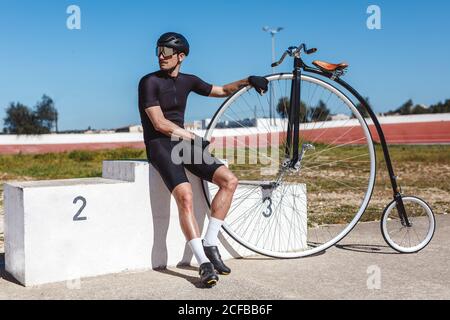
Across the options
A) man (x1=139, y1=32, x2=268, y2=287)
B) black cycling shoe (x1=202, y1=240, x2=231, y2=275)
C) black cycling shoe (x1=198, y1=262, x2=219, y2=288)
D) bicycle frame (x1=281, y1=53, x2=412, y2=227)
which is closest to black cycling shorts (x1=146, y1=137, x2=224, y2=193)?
man (x1=139, y1=32, x2=268, y2=287)

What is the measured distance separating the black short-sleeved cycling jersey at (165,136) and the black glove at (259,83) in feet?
1.72

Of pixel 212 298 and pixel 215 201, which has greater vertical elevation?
pixel 215 201

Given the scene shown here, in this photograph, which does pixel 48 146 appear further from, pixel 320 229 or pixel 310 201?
pixel 320 229

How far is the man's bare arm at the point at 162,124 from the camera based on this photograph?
14.4 ft

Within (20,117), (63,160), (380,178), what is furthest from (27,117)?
(380,178)

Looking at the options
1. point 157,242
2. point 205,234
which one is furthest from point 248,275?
point 157,242

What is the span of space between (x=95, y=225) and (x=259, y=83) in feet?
5.71

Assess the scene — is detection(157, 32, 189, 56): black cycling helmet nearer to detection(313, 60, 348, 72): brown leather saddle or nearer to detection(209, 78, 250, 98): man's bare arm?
detection(209, 78, 250, 98): man's bare arm

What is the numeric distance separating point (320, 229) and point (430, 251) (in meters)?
1.60

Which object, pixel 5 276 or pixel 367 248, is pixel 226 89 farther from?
pixel 5 276

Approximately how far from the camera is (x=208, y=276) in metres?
4.05

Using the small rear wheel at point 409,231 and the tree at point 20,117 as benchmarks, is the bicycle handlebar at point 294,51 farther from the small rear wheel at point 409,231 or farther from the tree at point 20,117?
the tree at point 20,117

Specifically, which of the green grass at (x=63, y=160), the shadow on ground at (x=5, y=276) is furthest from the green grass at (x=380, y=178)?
the shadow on ground at (x=5, y=276)

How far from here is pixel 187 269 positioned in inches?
185
